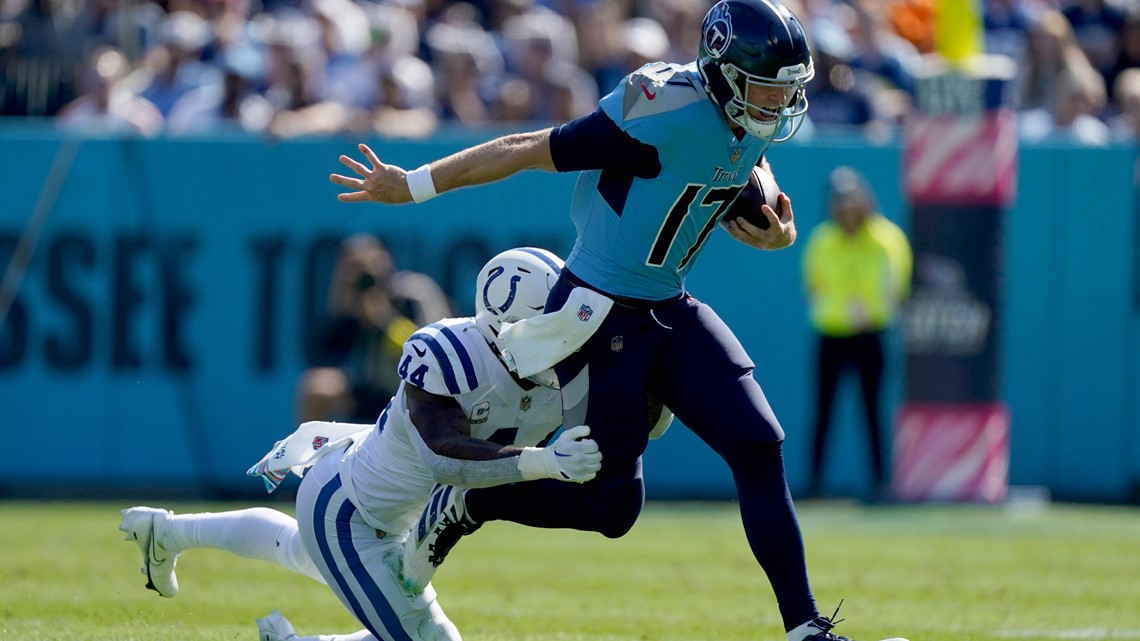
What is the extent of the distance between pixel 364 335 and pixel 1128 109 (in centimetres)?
539

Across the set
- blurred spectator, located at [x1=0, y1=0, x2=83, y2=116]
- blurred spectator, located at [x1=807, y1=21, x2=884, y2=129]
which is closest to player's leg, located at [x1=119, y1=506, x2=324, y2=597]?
blurred spectator, located at [x1=807, y1=21, x2=884, y2=129]

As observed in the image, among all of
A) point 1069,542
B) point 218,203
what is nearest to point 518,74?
point 218,203

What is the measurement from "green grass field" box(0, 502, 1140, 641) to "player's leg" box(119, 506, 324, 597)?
0.99 ft

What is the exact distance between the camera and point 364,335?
10.6 meters

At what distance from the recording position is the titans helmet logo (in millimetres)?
4949

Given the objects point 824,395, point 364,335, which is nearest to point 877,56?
point 824,395

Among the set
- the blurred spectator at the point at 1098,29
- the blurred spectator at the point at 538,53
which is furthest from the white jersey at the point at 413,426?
the blurred spectator at the point at 1098,29

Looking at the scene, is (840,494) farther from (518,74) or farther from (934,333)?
(518,74)

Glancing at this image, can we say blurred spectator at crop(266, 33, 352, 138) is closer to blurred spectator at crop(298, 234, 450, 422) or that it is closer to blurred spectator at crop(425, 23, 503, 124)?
blurred spectator at crop(425, 23, 503, 124)

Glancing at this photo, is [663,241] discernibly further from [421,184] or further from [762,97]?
[421,184]

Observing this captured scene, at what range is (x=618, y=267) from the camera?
505cm

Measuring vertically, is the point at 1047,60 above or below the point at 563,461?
above

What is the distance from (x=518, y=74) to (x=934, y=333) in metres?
3.53

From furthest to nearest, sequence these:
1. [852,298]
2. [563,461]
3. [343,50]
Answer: [343,50] < [852,298] < [563,461]
